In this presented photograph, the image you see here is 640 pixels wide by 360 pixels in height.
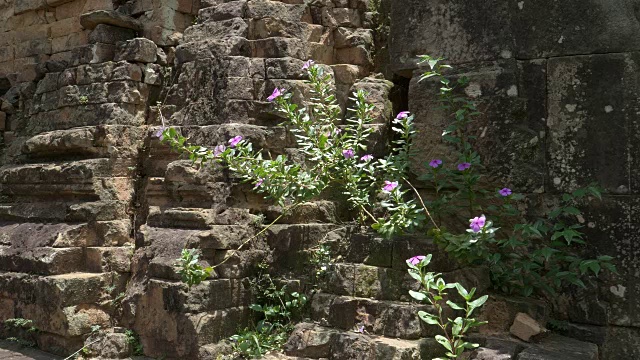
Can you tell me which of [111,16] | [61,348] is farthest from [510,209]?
[111,16]

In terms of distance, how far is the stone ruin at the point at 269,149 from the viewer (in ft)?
14.7

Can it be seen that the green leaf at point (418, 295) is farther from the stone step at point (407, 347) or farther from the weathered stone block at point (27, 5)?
the weathered stone block at point (27, 5)

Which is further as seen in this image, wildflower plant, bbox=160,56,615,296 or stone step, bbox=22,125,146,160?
stone step, bbox=22,125,146,160

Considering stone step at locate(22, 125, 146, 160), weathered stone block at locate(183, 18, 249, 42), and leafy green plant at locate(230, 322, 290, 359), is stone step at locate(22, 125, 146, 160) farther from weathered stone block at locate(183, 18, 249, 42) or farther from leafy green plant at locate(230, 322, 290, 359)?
leafy green plant at locate(230, 322, 290, 359)

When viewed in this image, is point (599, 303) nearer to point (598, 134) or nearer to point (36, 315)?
point (598, 134)

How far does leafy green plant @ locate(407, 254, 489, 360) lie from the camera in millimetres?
3818

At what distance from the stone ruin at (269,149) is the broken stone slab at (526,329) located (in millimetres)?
61

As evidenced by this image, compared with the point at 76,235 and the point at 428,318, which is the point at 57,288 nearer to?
the point at 76,235

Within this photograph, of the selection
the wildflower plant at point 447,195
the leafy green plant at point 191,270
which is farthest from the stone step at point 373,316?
the leafy green plant at point 191,270

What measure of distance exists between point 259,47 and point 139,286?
85.1 inches

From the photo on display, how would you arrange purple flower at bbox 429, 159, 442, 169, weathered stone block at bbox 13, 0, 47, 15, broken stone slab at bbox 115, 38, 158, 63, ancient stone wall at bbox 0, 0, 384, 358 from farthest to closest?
1. weathered stone block at bbox 13, 0, 47, 15
2. broken stone slab at bbox 115, 38, 158, 63
3. ancient stone wall at bbox 0, 0, 384, 358
4. purple flower at bbox 429, 159, 442, 169

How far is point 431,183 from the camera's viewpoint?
16.4 ft

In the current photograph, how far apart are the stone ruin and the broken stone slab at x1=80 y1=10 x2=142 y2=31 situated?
2 cm

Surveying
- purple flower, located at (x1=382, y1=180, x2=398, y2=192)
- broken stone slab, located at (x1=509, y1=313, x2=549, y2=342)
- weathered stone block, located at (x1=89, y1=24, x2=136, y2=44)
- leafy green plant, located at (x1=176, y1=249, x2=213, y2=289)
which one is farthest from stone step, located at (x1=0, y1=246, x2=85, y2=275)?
broken stone slab, located at (x1=509, y1=313, x2=549, y2=342)
